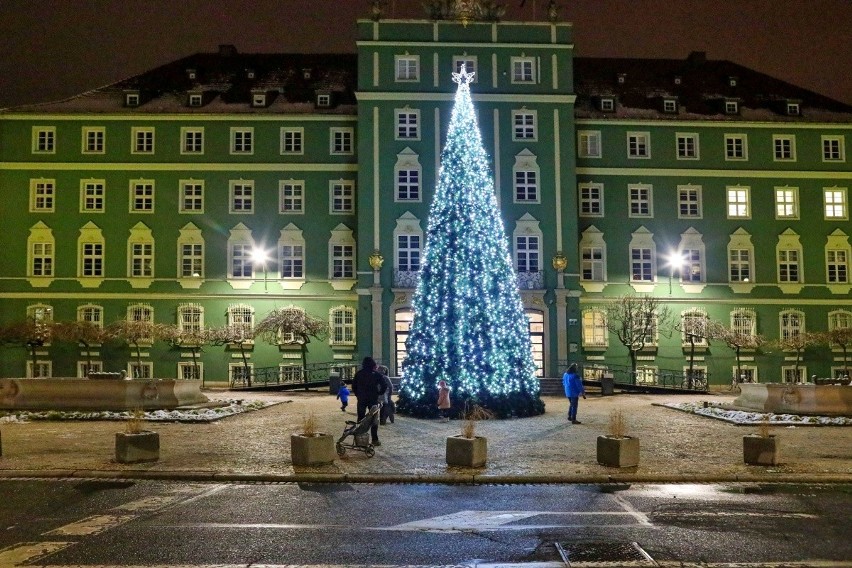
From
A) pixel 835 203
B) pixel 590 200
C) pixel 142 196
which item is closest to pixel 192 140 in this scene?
pixel 142 196

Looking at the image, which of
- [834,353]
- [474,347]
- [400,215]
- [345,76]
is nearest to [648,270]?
[834,353]

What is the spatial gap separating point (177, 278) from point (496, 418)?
26379mm

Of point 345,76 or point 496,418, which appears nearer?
point 496,418

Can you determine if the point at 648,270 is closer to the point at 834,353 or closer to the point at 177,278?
the point at 834,353

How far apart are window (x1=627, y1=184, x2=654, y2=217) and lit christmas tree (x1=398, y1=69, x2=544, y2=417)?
894 inches

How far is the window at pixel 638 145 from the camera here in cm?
4662

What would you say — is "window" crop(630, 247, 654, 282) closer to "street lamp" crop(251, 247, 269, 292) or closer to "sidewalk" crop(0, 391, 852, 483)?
"street lamp" crop(251, 247, 269, 292)

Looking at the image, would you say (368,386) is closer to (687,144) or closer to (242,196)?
(242,196)

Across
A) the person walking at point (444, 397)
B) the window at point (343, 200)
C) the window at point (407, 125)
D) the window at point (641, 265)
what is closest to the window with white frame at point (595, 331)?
the window at point (641, 265)

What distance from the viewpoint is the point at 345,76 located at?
4959 cm

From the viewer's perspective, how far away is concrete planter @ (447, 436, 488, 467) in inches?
576

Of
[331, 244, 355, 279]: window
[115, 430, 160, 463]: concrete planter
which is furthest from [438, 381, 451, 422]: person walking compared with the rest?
[331, 244, 355, 279]: window

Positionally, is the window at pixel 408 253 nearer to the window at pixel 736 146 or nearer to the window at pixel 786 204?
the window at pixel 736 146

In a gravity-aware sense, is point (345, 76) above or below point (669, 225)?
above
